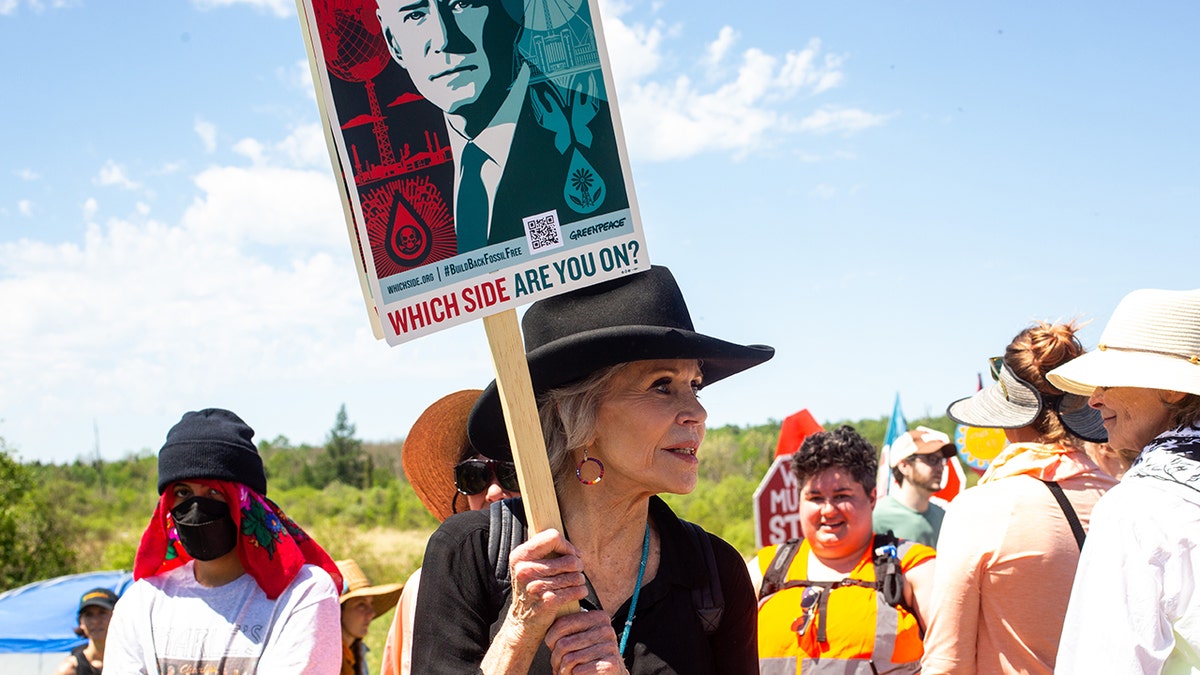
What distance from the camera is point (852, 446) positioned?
4.38 metres

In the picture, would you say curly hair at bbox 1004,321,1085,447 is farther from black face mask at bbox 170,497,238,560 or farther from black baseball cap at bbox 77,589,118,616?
black baseball cap at bbox 77,589,118,616

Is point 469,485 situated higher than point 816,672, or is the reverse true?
point 469,485

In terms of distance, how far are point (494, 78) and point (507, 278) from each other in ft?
1.23

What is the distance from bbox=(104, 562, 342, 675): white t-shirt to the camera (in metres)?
3.26

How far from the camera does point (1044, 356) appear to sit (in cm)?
374

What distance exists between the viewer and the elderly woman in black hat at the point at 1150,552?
2.17 m

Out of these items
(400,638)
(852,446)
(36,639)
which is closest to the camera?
(400,638)

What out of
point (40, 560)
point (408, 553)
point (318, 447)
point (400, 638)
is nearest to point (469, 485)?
point (400, 638)

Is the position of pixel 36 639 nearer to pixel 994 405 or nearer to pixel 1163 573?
pixel 994 405

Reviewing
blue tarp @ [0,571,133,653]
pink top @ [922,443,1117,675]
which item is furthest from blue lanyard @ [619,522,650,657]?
blue tarp @ [0,571,133,653]

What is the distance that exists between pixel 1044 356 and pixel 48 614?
27.4 feet

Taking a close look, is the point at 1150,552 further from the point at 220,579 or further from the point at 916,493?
A: the point at 916,493

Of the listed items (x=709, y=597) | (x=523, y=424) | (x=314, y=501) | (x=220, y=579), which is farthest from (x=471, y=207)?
(x=314, y=501)

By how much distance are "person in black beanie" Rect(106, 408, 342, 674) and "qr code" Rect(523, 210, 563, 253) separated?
2002 mm
